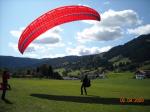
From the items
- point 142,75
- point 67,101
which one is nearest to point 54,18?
point 67,101

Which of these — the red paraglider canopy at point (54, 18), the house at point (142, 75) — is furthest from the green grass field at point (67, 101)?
the house at point (142, 75)

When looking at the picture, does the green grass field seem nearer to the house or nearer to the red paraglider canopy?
the red paraglider canopy

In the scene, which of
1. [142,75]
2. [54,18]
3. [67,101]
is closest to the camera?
[67,101]

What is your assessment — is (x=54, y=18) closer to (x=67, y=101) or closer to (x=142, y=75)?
(x=67, y=101)

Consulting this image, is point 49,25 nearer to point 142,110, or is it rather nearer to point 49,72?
point 142,110

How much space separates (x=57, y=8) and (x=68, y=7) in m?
0.96

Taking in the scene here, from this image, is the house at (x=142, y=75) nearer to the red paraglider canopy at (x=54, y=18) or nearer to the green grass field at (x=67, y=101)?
the green grass field at (x=67, y=101)

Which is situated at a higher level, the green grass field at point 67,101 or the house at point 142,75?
the house at point 142,75

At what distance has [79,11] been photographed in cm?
2525

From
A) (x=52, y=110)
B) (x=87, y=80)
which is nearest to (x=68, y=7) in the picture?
(x=87, y=80)

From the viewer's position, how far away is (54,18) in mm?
24625

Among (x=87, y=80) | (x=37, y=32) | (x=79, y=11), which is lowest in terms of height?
(x=87, y=80)

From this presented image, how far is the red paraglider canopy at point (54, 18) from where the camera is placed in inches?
962

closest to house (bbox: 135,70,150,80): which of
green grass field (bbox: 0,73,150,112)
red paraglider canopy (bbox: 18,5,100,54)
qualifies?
green grass field (bbox: 0,73,150,112)
